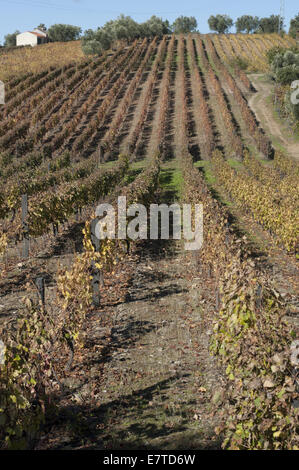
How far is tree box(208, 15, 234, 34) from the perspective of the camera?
10538 cm

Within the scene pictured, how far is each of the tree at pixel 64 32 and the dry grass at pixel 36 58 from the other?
10806 mm

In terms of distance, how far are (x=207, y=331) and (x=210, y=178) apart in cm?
2004

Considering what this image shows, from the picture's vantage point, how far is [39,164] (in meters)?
30.4

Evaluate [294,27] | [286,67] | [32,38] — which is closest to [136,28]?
[32,38]

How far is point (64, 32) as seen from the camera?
8444cm

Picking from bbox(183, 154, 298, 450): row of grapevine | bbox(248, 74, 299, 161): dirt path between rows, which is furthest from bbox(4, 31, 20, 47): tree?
bbox(183, 154, 298, 450): row of grapevine

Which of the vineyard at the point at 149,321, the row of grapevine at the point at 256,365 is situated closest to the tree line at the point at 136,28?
the vineyard at the point at 149,321

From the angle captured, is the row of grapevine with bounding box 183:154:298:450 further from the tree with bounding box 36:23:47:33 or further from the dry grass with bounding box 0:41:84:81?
the tree with bounding box 36:23:47:33

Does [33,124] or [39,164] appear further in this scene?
[33,124]

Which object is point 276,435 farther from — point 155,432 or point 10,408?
point 10,408

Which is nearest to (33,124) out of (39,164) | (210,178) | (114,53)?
(39,164)

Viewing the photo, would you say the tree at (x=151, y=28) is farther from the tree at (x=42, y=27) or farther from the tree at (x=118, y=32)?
the tree at (x=42, y=27)

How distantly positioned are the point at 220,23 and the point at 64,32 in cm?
4163

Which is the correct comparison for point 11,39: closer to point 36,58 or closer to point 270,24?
point 36,58
